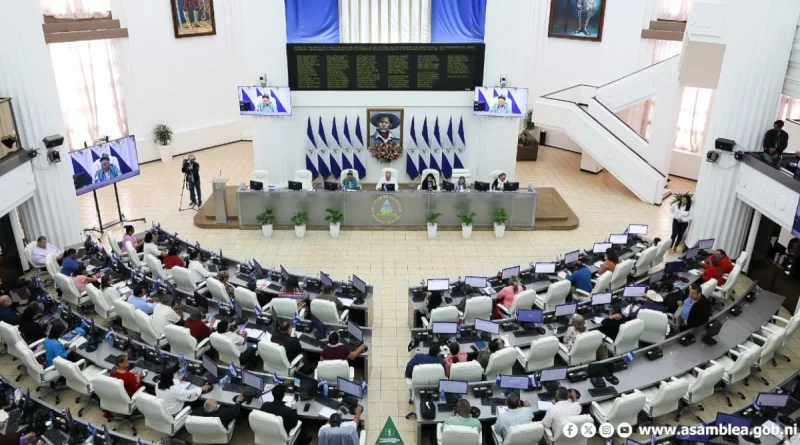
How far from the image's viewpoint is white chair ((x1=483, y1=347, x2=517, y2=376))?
9391 mm

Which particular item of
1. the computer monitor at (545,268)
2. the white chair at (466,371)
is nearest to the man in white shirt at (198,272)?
the white chair at (466,371)

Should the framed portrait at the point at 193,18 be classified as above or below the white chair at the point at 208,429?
above

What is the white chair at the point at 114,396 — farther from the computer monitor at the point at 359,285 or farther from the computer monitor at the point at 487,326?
the computer monitor at the point at 487,326

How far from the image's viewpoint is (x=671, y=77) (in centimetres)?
1812

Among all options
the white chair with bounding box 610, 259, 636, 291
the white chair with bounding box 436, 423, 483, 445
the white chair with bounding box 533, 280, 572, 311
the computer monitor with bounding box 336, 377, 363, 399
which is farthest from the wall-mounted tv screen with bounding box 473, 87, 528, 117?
the white chair with bounding box 436, 423, 483, 445

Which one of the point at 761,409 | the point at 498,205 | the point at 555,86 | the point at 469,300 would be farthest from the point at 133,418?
the point at 555,86

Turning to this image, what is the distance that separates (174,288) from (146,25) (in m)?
12.7

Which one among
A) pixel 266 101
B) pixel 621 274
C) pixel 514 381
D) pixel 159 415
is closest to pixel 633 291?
pixel 621 274

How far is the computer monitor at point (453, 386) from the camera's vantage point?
876 centimetres

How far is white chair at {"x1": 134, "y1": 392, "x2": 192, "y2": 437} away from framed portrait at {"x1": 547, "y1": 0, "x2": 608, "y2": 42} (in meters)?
18.6

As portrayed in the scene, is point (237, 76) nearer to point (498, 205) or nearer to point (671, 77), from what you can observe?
point (498, 205)

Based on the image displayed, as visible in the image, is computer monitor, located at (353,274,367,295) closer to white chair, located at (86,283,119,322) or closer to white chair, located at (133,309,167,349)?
white chair, located at (133,309,167,349)

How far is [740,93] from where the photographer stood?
13375 millimetres

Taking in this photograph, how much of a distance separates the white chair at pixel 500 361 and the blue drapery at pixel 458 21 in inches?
431
